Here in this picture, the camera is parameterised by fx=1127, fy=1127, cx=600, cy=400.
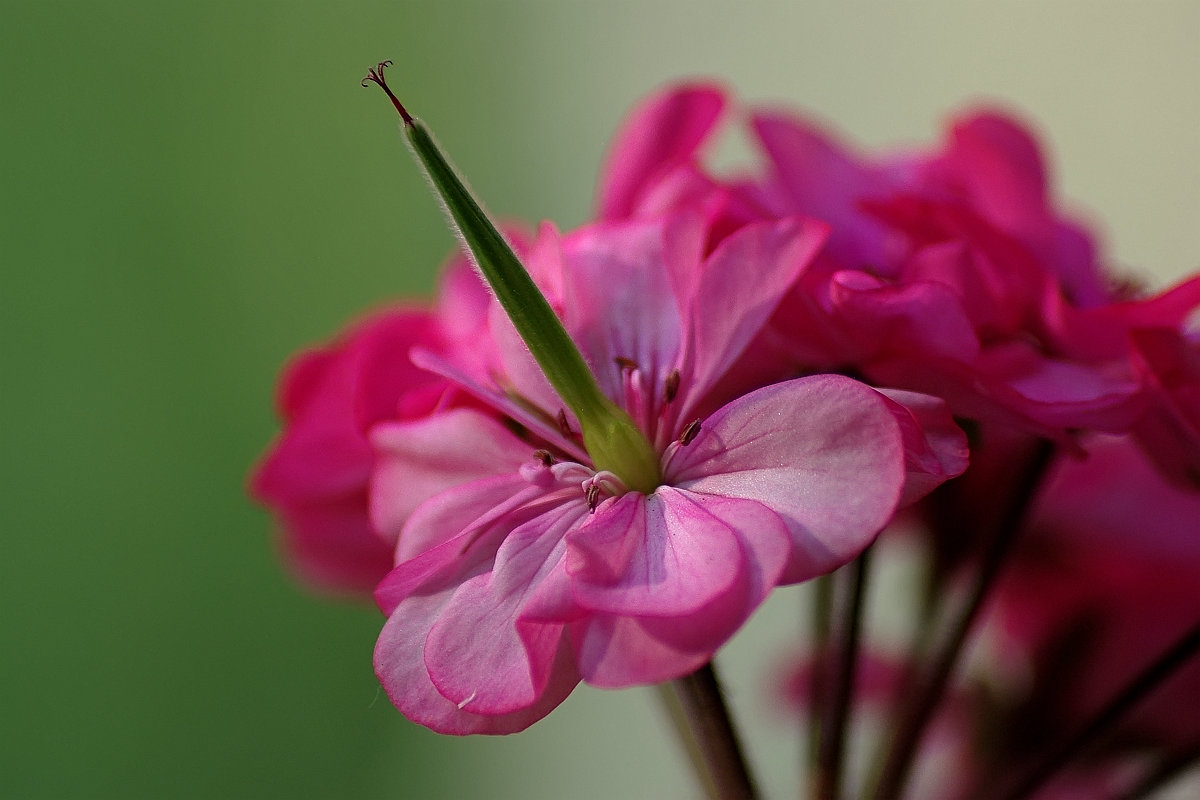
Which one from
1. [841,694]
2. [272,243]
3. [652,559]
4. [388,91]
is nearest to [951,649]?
[841,694]

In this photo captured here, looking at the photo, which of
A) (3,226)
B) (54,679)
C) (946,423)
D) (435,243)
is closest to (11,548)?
(54,679)

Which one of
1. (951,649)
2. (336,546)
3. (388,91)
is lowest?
(951,649)

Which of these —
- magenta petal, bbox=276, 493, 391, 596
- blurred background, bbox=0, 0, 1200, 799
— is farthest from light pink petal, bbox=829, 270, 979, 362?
blurred background, bbox=0, 0, 1200, 799

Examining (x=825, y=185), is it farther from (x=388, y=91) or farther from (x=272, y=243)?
(x=272, y=243)

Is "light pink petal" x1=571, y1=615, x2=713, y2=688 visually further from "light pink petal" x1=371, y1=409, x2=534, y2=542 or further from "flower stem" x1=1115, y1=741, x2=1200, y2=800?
"flower stem" x1=1115, y1=741, x2=1200, y2=800

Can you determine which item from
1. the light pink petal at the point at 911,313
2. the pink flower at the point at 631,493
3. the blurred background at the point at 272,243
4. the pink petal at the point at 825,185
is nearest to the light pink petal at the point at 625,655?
the pink flower at the point at 631,493

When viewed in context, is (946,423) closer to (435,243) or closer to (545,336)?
(545,336)
